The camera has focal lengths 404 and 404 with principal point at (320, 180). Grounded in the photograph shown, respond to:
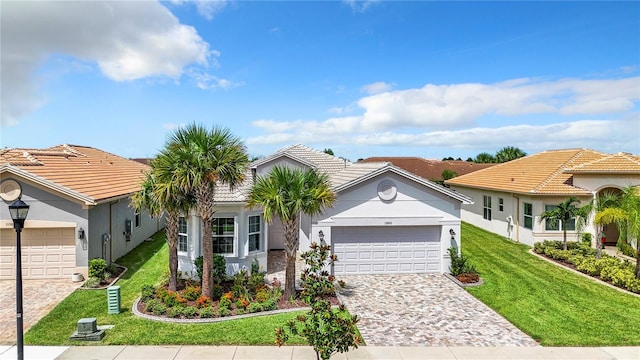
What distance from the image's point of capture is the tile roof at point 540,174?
21541mm

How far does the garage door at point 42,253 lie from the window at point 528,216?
22.1 metres

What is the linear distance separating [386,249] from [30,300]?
13055 mm

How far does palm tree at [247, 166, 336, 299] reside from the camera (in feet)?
41.6

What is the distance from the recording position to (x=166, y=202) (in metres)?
13.0

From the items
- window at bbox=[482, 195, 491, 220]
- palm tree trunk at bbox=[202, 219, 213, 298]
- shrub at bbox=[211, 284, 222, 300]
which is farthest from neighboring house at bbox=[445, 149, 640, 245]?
palm tree trunk at bbox=[202, 219, 213, 298]

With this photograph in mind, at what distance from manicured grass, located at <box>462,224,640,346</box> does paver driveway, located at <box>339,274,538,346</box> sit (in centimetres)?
70

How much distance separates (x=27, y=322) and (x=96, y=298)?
2237 millimetres

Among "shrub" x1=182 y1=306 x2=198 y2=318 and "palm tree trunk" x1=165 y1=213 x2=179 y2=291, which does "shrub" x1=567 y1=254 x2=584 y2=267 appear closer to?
"shrub" x1=182 y1=306 x2=198 y2=318

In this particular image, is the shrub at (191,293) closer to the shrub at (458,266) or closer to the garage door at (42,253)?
the garage door at (42,253)

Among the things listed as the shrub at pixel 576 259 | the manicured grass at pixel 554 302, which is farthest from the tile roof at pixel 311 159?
the shrub at pixel 576 259

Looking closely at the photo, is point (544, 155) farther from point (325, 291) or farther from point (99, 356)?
point (99, 356)

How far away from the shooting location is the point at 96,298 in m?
13.6

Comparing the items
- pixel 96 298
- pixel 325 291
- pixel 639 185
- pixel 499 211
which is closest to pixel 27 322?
pixel 96 298

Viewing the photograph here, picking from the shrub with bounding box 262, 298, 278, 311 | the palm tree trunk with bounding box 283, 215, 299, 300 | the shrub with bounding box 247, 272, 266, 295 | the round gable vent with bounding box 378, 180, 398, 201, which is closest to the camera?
the shrub with bounding box 262, 298, 278, 311
